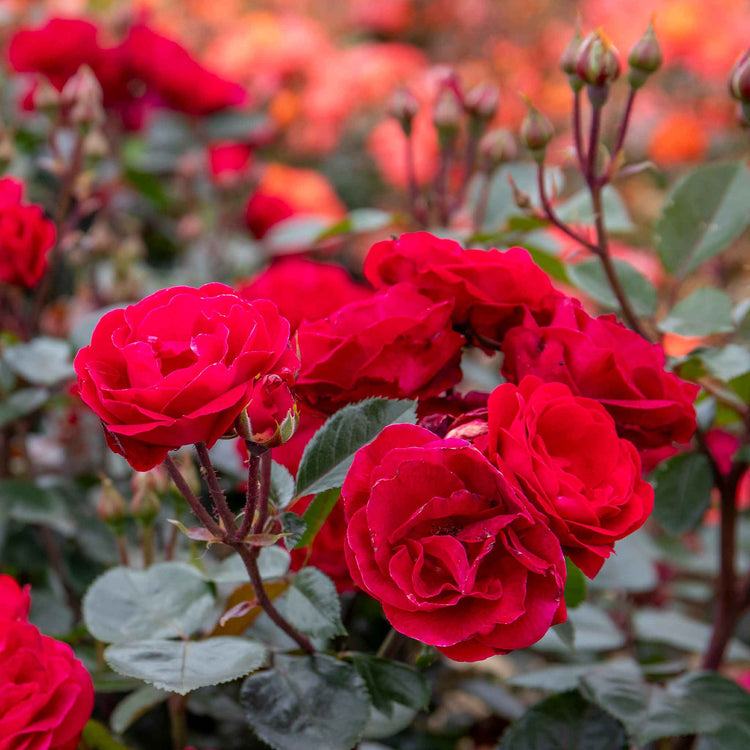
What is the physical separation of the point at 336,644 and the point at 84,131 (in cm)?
54

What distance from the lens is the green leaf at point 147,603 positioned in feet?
1.73

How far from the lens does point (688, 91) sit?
1.98m

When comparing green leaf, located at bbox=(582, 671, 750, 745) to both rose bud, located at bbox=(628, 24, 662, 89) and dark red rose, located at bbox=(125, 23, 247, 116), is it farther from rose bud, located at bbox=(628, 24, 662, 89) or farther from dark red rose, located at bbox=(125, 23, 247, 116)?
dark red rose, located at bbox=(125, 23, 247, 116)

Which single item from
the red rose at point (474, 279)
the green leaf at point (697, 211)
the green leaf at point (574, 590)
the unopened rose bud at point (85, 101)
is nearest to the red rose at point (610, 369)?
the red rose at point (474, 279)

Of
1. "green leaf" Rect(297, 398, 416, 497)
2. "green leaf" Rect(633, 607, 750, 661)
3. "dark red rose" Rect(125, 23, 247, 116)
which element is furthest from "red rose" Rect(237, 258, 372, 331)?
"dark red rose" Rect(125, 23, 247, 116)

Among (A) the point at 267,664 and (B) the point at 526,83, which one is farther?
(B) the point at 526,83

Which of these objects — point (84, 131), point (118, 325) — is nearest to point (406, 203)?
point (84, 131)

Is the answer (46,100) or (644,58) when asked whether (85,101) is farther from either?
(644,58)

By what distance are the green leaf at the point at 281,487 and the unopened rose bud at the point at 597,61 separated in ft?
1.02

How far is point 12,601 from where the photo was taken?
1.59 feet

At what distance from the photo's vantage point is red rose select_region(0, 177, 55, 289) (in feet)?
2.05

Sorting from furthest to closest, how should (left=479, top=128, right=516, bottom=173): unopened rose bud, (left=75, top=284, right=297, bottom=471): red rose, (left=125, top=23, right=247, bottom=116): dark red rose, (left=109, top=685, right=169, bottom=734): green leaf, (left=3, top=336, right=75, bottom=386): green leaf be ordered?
(left=125, top=23, right=247, bottom=116): dark red rose → (left=479, top=128, right=516, bottom=173): unopened rose bud → (left=3, top=336, right=75, bottom=386): green leaf → (left=109, top=685, right=169, bottom=734): green leaf → (left=75, top=284, right=297, bottom=471): red rose

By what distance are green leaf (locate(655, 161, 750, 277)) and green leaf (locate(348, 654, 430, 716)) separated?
36 centimetres

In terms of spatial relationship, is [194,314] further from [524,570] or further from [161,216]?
[161,216]
